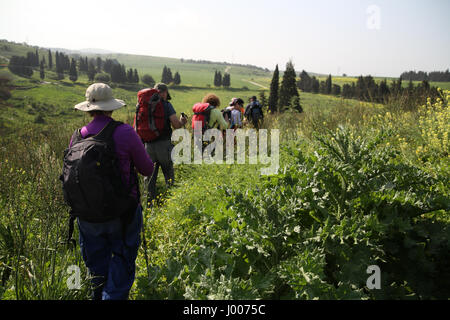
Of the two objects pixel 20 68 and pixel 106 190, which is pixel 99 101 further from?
pixel 20 68

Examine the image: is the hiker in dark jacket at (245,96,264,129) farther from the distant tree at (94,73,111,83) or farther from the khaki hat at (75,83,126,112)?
the distant tree at (94,73,111,83)

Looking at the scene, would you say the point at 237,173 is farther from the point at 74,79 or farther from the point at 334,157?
the point at 74,79

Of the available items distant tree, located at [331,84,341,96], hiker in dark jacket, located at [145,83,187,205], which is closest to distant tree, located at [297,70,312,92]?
distant tree, located at [331,84,341,96]

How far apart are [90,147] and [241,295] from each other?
1.50 meters

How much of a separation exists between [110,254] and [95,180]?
843 mm

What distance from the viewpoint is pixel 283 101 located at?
43875mm

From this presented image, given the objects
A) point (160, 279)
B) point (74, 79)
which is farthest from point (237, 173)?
point (74, 79)

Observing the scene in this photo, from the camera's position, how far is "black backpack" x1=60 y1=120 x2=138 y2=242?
193cm

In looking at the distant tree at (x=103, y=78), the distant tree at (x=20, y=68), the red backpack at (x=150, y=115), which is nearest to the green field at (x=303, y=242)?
the red backpack at (x=150, y=115)

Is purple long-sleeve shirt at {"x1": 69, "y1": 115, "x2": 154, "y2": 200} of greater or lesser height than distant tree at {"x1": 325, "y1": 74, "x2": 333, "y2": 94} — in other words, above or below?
below

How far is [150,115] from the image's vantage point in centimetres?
419

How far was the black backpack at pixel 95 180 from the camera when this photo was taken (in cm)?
193

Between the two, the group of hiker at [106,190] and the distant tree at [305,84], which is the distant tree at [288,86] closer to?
the group of hiker at [106,190]

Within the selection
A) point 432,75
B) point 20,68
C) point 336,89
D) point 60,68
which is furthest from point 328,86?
point 20,68
